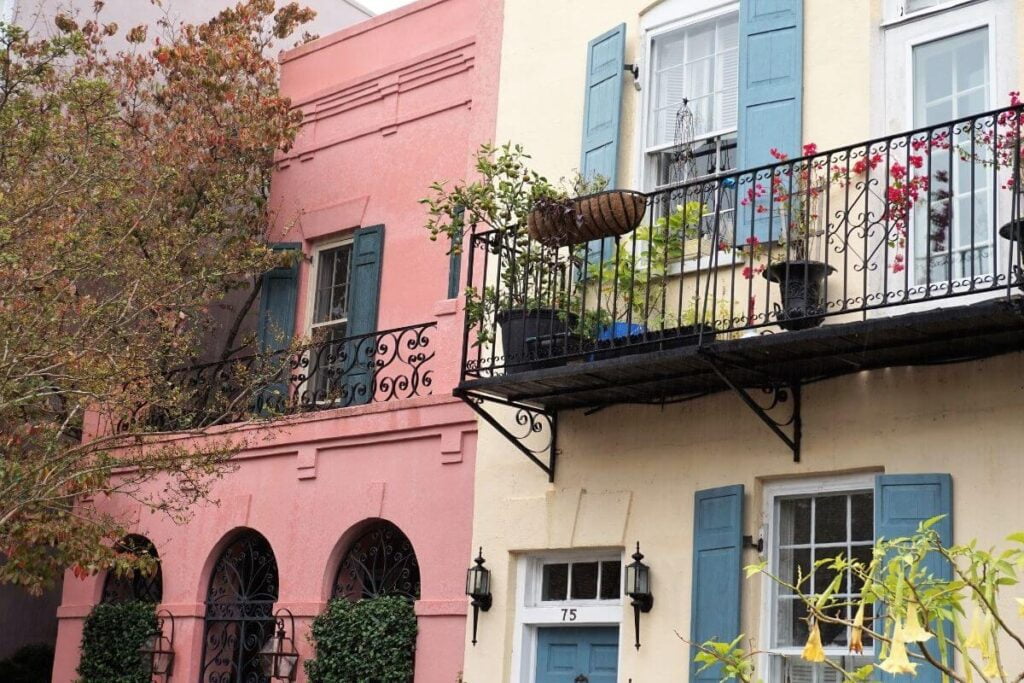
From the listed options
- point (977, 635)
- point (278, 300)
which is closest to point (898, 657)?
point (977, 635)

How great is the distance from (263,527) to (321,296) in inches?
103

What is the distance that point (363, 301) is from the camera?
13812 mm

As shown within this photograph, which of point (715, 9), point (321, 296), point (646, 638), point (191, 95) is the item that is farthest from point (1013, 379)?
point (191, 95)

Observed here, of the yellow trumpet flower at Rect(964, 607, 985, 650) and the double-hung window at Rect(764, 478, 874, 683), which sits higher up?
the double-hung window at Rect(764, 478, 874, 683)

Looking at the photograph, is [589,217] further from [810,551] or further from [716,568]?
[810,551]

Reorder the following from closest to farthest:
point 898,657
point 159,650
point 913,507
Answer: point 898,657 → point 913,507 → point 159,650

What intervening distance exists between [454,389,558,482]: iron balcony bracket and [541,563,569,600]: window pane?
67 centimetres

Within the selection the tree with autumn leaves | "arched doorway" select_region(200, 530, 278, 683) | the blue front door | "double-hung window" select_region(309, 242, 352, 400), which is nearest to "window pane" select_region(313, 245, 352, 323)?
"double-hung window" select_region(309, 242, 352, 400)

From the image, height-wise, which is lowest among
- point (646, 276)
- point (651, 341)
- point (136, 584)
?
point (136, 584)

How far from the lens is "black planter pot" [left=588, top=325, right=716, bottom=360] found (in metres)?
9.27

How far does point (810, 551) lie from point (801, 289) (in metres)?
1.65

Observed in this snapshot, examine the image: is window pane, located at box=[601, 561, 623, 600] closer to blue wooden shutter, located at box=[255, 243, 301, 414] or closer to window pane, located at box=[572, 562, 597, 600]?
window pane, located at box=[572, 562, 597, 600]

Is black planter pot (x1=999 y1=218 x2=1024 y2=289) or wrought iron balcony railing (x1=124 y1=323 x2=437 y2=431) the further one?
wrought iron balcony railing (x1=124 y1=323 x2=437 y2=431)

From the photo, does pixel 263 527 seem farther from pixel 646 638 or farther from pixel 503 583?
pixel 646 638
